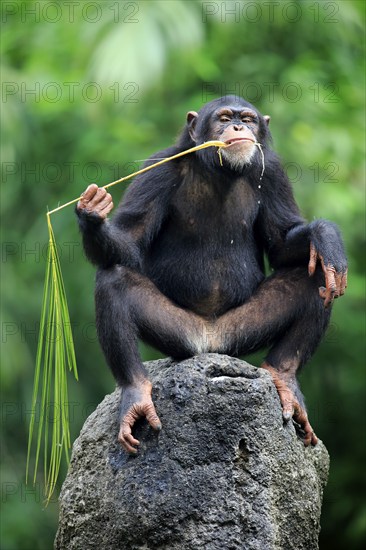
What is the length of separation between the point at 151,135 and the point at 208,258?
5738 millimetres

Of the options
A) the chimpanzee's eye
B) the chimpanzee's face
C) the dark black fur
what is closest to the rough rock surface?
the dark black fur

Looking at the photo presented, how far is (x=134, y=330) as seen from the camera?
274 inches

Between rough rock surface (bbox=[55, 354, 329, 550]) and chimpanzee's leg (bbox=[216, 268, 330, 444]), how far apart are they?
2.08ft

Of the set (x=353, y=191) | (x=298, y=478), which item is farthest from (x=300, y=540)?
(x=353, y=191)

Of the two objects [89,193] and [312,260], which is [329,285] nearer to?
[312,260]

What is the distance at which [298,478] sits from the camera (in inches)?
258

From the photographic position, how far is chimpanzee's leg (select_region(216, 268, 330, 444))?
23.7 ft

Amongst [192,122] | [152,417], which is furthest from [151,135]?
[152,417]

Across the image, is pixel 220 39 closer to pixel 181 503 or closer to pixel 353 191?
pixel 353 191

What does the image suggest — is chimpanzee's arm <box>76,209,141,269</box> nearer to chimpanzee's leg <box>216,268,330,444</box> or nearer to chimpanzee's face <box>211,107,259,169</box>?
chimpanzee's leg <box>216,268,330,444</box>

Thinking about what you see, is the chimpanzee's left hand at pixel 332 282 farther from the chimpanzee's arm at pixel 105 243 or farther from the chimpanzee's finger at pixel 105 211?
the chimpanzee's finger at pixel 105 211

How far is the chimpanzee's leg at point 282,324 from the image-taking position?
7227mm

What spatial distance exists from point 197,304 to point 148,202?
30.5 inches

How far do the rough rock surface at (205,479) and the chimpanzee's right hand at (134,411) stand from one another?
6 centimetres
